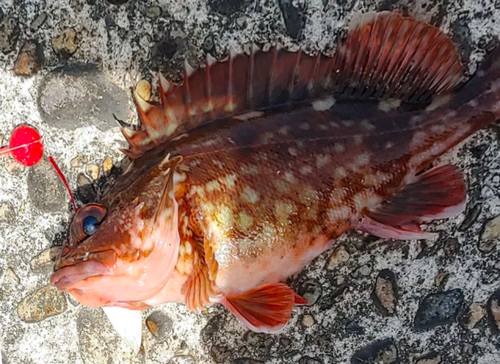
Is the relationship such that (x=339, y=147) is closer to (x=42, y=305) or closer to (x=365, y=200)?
(x=365, y=200)

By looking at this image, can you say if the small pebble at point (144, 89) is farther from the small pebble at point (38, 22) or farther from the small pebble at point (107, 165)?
the small pebble at point (38, 22)

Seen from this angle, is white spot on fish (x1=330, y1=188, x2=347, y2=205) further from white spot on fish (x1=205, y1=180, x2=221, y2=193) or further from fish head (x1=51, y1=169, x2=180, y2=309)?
fish head (x1=51, y1=169, x2=180, y2=309)

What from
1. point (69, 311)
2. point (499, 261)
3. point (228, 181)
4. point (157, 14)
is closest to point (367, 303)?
point (499, 261)

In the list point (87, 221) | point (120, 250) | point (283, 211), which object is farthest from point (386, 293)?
point (87, 221)

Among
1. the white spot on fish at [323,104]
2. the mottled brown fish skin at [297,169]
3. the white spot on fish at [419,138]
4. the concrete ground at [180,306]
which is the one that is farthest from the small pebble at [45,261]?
the white spot on fish at [419,138]

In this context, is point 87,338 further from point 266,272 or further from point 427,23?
point 427,23

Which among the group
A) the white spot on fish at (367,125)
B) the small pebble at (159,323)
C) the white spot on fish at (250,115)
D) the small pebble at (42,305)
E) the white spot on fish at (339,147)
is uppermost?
the white spot on fish at (250,115)
